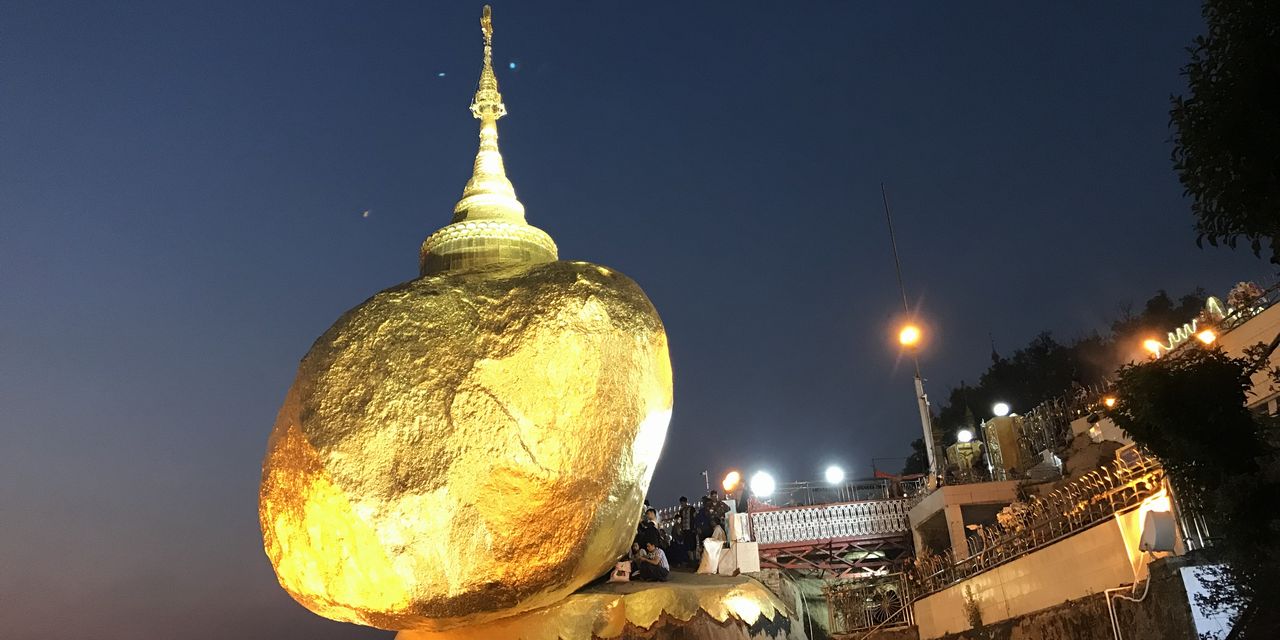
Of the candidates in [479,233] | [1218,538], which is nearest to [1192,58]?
[1218,538]

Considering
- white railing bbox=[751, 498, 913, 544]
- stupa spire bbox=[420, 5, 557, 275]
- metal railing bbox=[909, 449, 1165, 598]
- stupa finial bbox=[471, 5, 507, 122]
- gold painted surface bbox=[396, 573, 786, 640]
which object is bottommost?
gold painted surface bbox=[396, 573, 786, 640]

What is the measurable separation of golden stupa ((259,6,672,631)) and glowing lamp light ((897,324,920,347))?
18000 mm

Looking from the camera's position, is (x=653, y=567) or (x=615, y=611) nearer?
(x=615, y=611)

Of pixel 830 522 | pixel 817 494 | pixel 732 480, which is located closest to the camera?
pixel 732 480

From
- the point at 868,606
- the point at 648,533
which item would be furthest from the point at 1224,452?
the point at 868,606

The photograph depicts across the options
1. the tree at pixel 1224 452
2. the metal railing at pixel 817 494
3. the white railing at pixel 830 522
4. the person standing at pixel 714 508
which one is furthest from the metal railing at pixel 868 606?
the tree at pixel 1224 452

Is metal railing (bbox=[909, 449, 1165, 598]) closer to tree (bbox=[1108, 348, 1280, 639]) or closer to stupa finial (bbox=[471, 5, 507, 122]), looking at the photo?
tree (bbox=[1108, 348, 1280, 639])

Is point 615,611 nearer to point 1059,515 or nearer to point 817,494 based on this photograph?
point 1059,515

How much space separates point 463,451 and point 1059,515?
29.2 feet

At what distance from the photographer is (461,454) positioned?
351 inches

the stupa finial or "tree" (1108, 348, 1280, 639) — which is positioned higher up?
the stupa finial

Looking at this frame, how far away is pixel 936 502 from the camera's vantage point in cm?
2166

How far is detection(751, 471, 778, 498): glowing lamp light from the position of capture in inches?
1021

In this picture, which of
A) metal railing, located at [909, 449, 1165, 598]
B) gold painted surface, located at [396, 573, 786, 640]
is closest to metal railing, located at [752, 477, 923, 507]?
metal railing, located at [909, 449, 1165, 598]
